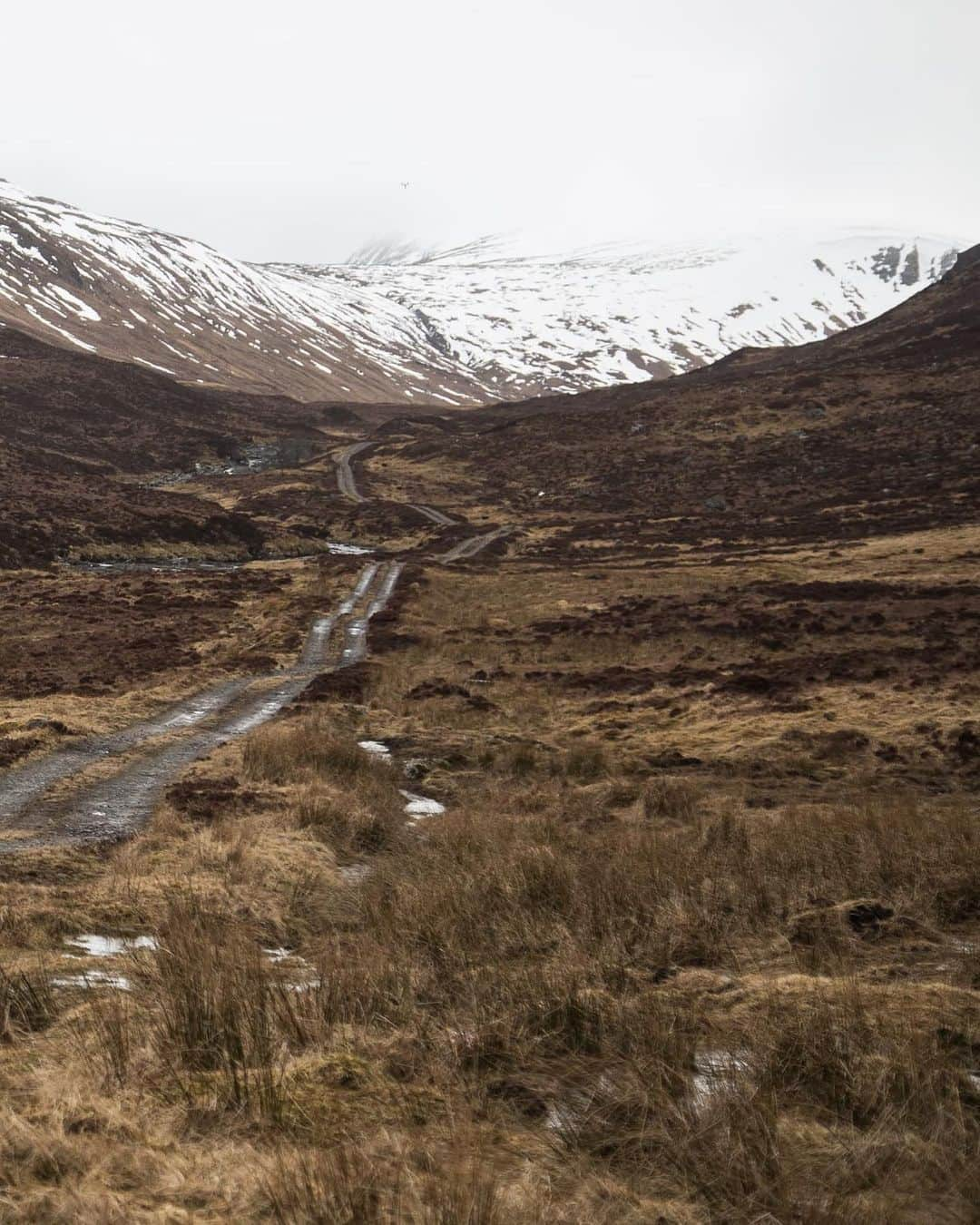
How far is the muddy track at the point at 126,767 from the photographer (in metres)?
12.3

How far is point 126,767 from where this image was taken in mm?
16141

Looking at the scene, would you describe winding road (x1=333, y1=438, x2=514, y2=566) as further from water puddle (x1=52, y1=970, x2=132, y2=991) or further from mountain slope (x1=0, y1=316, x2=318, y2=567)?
water puddle (x1=52, y1=970, x2=132, y2=991)

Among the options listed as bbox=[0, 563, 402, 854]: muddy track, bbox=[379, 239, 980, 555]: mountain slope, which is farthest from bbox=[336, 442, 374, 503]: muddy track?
bbox=[0, 563, 402, 854]: muddy track

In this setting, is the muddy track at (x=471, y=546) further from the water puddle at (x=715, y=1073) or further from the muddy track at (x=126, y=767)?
the water puddle at (x=715, y=1073)

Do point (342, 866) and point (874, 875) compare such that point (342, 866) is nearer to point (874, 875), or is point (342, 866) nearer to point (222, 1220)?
point (874, 875)

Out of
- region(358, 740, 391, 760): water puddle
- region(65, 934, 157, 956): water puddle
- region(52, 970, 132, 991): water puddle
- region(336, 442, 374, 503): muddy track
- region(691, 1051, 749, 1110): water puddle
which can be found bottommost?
region(358, 740, 391, 760): water puddle

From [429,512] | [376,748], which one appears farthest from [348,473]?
[376,748]

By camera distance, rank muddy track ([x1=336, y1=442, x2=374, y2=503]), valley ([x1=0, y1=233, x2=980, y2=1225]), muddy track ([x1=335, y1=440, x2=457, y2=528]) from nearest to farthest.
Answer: valley ([x1=0, y1=233, x2=980, y2=1225]) → muddy track ([x1=335, y1=440, x2=457, y2=528]) → muddy track ([x1=336, y1=442, x2=374, y2=503])

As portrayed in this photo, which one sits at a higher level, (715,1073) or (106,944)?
(715,1073)

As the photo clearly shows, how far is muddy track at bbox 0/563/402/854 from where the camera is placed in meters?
12.3

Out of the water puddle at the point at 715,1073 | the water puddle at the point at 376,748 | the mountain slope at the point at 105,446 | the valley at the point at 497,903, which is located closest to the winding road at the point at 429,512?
the mountain slope at the point at 105,446

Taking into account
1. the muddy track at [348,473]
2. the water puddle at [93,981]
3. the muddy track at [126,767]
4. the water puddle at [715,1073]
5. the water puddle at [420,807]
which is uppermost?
the muddy track at [348,473]

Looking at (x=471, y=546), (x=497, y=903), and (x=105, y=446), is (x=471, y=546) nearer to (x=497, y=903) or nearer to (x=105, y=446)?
(x=497, y=903)

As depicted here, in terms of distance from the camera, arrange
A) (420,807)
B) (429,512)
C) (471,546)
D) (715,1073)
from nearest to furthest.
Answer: (715,1073) → (420,807) → (471,546) → (429,512)
